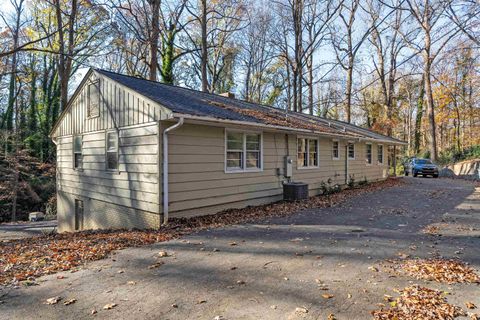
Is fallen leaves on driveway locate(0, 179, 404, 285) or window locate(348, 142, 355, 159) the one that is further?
window locate(348, 142, 355, 159)

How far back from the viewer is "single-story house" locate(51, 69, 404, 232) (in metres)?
7.36

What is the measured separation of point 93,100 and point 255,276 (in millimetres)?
8777

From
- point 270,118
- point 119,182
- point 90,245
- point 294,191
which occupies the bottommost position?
point 90,245

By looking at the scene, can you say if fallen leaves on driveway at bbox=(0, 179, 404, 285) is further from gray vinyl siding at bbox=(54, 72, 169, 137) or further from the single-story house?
gray vinyl siding at bbox=(54, 72, 169, 137)

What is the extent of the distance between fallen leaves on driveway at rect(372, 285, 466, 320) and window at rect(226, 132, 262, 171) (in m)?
5.95

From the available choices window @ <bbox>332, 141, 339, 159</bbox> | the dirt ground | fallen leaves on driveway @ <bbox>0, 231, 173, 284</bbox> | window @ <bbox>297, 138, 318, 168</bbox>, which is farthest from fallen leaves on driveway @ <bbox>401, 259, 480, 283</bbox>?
window @ <bbox>332, 141, 339, 159</bbox>

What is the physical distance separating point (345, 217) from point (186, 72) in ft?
76.7

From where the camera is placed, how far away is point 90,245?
5.71m

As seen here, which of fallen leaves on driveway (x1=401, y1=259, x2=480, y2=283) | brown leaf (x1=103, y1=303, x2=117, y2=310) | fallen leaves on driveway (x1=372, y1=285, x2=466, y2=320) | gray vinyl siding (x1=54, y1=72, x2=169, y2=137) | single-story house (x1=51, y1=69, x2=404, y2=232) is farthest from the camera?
gray vinyl siding (x1=54, y1=72, x2=169, y2=137)

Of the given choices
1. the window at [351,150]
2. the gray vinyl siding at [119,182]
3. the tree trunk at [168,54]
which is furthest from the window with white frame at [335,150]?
the tree trunk at [168,54]

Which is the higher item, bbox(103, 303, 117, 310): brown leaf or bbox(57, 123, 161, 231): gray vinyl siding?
bbox(57, 123, 161, 231): gray vinyl siding

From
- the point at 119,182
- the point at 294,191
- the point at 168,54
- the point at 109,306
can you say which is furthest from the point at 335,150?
the point at 168,54

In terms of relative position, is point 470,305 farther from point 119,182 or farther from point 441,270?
point 119,182

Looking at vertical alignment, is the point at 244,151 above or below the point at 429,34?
below
